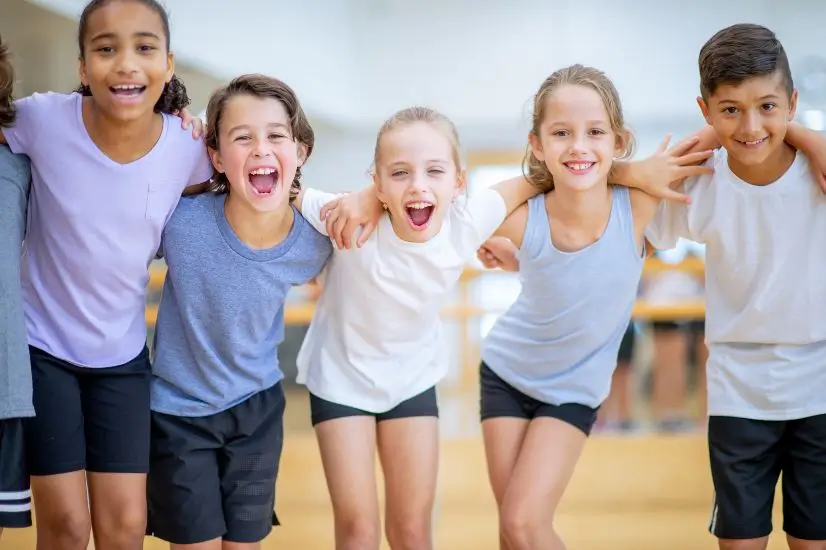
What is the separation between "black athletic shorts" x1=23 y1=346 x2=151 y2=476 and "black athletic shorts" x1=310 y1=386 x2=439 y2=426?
43 cm

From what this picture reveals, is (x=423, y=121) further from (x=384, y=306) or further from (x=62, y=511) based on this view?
(x=62, y=511)

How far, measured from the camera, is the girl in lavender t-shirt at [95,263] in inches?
88.6

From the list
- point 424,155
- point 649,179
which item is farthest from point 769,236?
point 424,155

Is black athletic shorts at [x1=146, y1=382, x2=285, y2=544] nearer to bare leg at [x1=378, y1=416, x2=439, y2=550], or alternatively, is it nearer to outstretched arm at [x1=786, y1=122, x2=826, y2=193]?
bare leg at [x1=378, y1=416, x2=439, y2=550]

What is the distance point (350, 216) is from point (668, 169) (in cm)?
84

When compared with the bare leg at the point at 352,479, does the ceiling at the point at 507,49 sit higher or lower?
higher

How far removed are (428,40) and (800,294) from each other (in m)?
6.76

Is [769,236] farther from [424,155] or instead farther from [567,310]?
[424,155]

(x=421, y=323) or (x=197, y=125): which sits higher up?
(x=197, y=125)

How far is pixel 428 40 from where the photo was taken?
873cm

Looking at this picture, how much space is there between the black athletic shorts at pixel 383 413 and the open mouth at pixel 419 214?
0.44 meters

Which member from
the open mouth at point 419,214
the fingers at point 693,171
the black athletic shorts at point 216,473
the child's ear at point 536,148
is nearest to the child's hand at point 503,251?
the child's ear at point 536,148

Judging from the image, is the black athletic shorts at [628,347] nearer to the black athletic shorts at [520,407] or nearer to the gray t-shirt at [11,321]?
the black athletic shorts at [520,407]

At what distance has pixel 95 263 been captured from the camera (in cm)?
226
